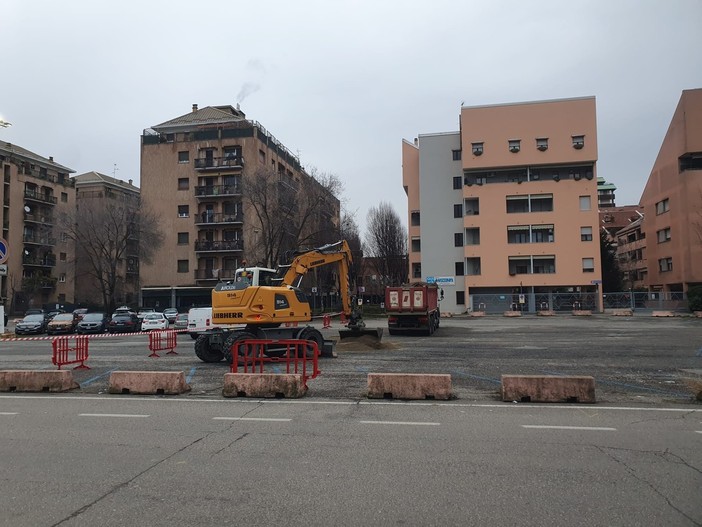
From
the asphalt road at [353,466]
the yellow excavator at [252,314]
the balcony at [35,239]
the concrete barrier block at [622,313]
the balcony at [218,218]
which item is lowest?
the concrete barrier block at [622,313]

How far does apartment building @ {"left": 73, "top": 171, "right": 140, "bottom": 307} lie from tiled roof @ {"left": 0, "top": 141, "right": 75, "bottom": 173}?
149 inches

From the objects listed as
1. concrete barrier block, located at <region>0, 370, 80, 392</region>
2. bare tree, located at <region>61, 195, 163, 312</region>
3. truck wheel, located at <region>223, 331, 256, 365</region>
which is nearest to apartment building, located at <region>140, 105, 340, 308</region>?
bare tree, located at <region>61, 195, 163, 312</region>

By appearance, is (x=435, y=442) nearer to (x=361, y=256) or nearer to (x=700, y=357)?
(x=700, y=357)

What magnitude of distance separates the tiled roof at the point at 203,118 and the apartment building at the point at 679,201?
45.2 m

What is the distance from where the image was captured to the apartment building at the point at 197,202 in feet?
186

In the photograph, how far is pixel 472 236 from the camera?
2201 inches

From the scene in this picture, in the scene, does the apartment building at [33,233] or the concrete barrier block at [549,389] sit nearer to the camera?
the concrete barrier block at [549,389]

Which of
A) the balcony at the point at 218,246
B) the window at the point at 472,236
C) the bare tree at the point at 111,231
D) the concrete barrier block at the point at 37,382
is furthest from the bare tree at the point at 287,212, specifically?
the concrete barrier block at the point at 37,382

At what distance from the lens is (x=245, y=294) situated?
16.0 meters

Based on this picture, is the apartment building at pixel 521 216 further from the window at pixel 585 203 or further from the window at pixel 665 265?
the window at pixel 665 265

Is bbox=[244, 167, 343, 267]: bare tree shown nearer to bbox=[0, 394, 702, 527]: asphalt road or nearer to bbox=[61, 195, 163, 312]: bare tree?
bbox=[61, 195, 163, 312]: bare tree

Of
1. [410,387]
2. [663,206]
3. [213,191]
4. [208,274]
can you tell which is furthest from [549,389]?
[663,206]

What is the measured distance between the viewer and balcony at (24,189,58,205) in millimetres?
62062

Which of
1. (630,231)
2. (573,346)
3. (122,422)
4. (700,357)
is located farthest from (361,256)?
(122,422)
